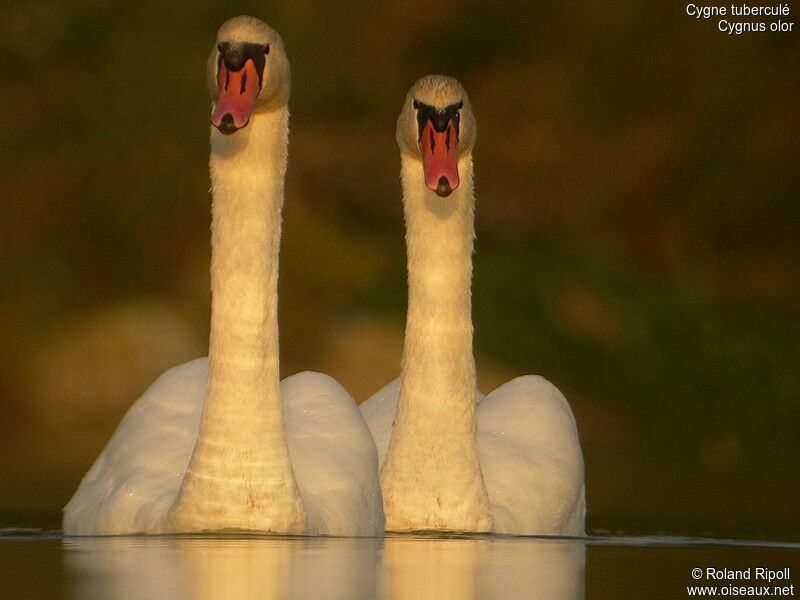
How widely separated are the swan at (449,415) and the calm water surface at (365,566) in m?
0.47

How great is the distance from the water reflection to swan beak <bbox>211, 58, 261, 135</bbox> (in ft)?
5.96

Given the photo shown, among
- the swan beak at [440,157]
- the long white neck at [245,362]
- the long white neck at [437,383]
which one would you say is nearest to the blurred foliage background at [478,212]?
the long white neck at [437,383]

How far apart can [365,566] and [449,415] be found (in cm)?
299

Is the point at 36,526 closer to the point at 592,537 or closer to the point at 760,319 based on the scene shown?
the point at 592,537

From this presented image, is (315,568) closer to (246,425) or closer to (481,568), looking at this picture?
(481,568)

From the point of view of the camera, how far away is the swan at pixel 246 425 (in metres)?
11.5

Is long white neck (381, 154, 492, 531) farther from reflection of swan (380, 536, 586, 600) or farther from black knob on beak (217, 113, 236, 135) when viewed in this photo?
black knob on beak (217, 113, 236, 135)

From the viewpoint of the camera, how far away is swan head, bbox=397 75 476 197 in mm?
12852

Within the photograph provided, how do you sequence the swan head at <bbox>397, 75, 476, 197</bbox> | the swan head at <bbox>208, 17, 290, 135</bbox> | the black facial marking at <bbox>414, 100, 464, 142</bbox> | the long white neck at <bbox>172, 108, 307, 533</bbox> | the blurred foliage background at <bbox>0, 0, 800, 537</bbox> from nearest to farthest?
the swan head at <bbox>208, 17, 290, 135</bbox>, the long white neck at <bbox>172, 108, 307, 533</bbox>, the swan head at <bbox>397, 75, 476, 197</bbox>, the black facial marking at <bbox>414, 100, 464, 142</bbox>, the blurred foliage background at <bbox>0, 0, 800, 537</bbox>

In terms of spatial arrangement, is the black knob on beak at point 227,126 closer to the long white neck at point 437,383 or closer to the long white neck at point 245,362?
the long white neck at point 245,362

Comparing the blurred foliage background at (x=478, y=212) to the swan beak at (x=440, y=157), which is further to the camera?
the blurred foliage background at (x=478, y=212)

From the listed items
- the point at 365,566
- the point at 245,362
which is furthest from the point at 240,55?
the point at 365,566

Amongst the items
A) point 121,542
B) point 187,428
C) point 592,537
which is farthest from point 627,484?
point 121,542

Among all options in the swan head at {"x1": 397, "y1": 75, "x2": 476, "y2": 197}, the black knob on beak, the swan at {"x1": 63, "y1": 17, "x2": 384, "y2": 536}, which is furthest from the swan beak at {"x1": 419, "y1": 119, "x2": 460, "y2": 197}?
the black knob on beak
